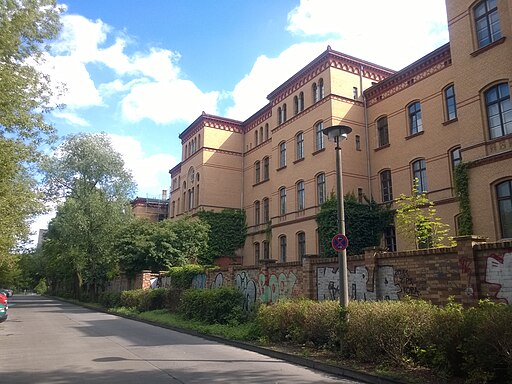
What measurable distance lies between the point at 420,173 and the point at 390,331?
1780 centimetres

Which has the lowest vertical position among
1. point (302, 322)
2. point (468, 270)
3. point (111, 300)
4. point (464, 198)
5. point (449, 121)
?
point (111, 300)

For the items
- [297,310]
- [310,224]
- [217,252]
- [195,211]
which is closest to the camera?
[297,310]

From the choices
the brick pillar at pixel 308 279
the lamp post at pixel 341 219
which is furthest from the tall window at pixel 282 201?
the lamp post at pixel 341 219

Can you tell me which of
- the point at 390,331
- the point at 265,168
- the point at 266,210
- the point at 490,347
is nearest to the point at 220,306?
the point at 390,331

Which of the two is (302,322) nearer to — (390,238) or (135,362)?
(135,362)

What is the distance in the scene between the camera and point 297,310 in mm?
12211

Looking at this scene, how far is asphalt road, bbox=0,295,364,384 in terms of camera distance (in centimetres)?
815

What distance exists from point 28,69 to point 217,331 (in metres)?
10.4

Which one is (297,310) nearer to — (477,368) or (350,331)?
(350,331)

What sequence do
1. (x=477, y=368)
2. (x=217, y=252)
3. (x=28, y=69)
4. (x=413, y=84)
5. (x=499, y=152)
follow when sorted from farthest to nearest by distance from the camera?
(x=217, y=252)
(x=413, y=84)
(x=499, y=152)
(x=28, y=69)
(x=477, y=368)

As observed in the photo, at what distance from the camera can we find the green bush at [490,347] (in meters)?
6.55

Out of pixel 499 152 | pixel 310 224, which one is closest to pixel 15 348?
pixel 499 152

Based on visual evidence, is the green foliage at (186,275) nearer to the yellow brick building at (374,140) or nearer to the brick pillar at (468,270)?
the yellow brick building at (374,140)

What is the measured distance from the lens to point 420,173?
24.7 metres
